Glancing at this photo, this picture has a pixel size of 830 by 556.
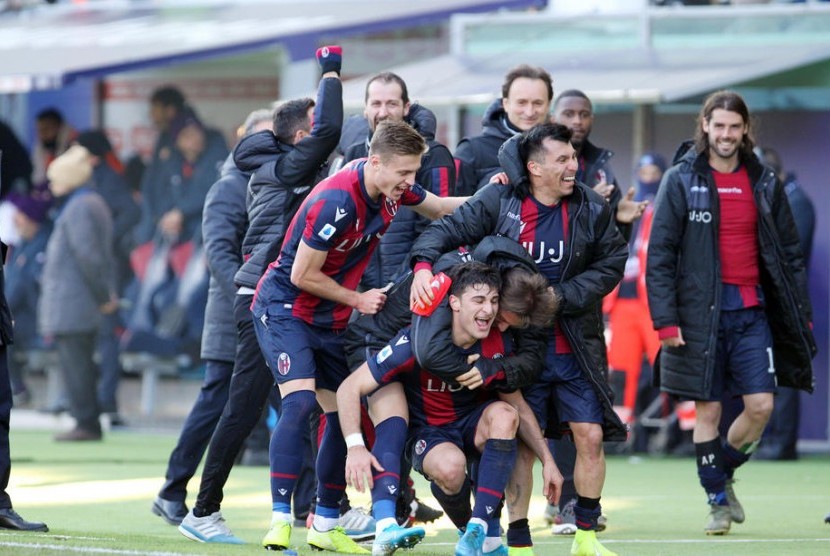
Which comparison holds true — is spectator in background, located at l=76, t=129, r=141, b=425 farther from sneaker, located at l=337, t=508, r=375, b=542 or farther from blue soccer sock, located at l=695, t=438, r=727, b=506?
blue soccer sock, located at l=695, t=438, r=727, b=506

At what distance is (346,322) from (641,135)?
6763 millimetres

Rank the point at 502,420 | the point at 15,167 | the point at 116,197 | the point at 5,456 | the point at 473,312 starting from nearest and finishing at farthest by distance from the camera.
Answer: the point at 473,312 → the point at 502,420 → the point at 5,456 → the point at 116,197 → the point at 15,167

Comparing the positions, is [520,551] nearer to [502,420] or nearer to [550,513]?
[502,420]

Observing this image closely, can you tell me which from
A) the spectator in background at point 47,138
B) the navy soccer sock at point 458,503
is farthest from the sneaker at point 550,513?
the spectator in background at point 47,138

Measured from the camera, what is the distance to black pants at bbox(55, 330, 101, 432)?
14.0 meters

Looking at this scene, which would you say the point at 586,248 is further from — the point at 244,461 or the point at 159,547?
the point at 244,461

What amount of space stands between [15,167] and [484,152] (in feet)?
30.9

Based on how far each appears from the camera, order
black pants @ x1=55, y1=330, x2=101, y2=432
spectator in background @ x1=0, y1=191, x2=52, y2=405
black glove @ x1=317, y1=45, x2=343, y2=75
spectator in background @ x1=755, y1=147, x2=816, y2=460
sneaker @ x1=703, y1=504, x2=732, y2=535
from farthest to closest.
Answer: spectator in background @ x1=0, y1=191, x2=52, y2=405 < black pants @ x1=55, y1=330, x2=101, y2=432 < spectator in background @ x1=755, y1=147, x2=816, y2=460 < sneaker @ x1=703, y1=504, x2=732, y2=535 < black glove @ x1=317, y1=45, x2=343, y2=75

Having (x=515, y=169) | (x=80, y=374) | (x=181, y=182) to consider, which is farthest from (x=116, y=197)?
(x=515, y=169)

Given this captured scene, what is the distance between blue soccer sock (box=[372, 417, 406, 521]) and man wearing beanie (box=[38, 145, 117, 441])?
282 inches

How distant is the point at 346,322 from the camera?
758cm

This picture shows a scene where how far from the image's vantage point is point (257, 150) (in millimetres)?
8023

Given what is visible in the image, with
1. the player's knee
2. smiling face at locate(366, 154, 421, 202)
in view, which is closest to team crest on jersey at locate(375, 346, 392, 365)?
the player's knee

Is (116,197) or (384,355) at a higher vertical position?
(116,197)
